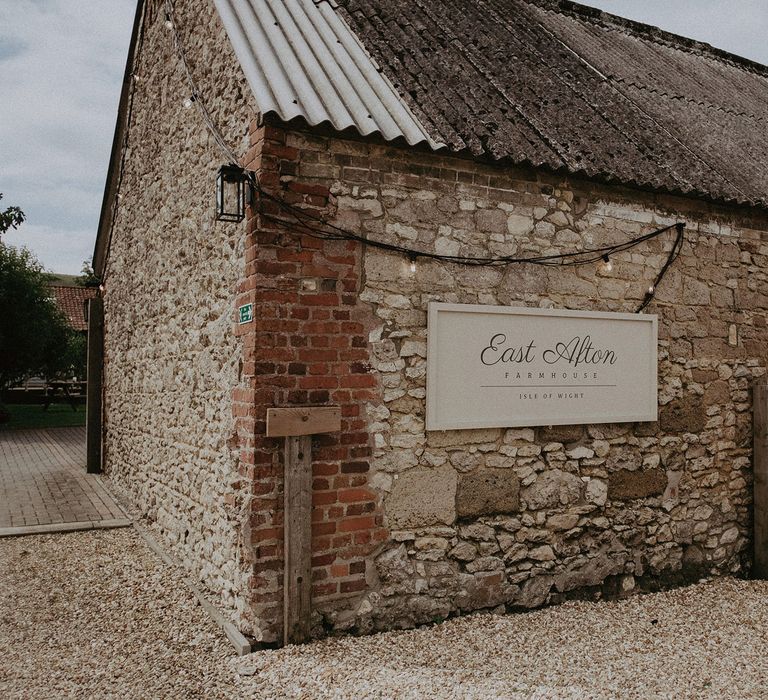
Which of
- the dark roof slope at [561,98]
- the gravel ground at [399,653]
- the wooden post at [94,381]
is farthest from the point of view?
the wooden post at [94,381]

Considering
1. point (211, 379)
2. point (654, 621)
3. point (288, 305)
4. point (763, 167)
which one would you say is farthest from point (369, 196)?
point (763, 167)

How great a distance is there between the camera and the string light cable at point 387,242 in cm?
401

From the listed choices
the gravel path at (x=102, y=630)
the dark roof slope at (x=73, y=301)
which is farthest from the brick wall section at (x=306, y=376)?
the dark roof slope at (x=73, y=301)

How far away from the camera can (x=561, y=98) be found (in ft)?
18.9

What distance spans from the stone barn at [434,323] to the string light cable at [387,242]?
3 centimetres

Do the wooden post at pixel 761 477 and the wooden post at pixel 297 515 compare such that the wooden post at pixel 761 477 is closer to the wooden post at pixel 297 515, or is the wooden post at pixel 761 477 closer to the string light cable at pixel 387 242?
the string light cable at pixel 387 242

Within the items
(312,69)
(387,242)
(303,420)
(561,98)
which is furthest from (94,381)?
(561,98)

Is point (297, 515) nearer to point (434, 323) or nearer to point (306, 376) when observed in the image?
point (306, 376)

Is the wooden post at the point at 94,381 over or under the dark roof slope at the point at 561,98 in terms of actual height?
under

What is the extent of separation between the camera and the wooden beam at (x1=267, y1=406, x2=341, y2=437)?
12.7ft

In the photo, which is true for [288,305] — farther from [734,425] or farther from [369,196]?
[734,425]

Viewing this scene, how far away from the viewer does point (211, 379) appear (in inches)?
193

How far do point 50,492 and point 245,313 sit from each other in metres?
6.25

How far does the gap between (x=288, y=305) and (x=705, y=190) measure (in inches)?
140
